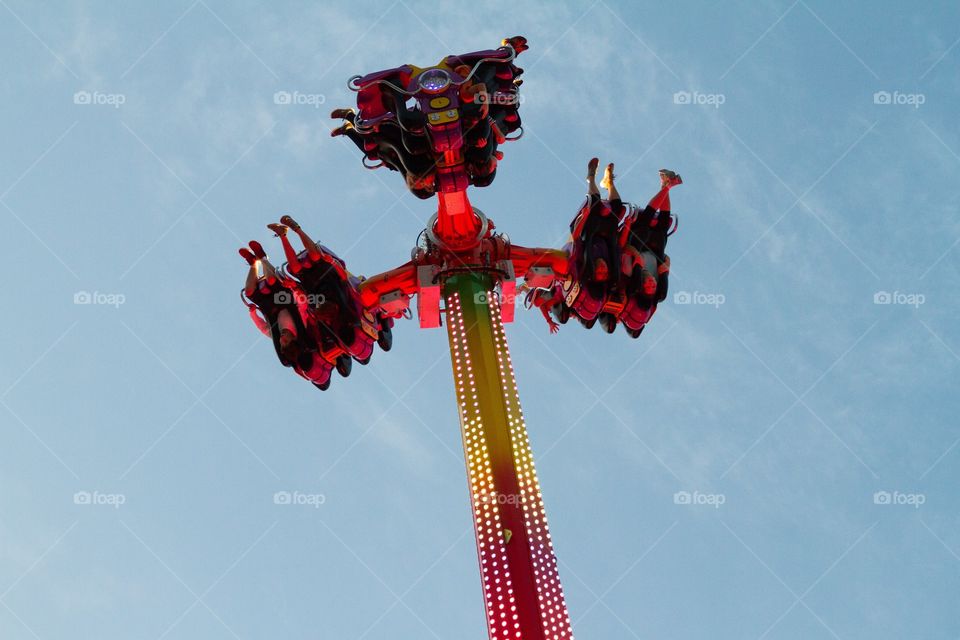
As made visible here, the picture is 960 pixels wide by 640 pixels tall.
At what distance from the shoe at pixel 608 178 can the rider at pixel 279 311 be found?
173 inches

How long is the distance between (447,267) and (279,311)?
2310 mm

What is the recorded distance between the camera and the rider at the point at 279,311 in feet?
44.2

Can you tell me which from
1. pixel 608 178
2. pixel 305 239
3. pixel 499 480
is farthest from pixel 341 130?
pixel 499 480

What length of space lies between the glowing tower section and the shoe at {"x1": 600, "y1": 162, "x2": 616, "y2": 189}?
2.11m

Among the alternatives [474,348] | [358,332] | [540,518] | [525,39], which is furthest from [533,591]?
[525,39]

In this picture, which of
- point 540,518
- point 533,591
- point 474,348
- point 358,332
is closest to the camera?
point 533,591

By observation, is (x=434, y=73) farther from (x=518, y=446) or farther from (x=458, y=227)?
(x=518, y=446)

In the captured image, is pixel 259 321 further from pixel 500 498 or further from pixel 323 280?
pixel 500 498

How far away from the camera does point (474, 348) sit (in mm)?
12938

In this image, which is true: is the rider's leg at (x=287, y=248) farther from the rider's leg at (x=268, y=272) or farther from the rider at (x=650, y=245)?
the rider at (x=650, y=245)

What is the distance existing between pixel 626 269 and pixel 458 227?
92.9 inches

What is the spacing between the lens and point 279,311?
13.5 m

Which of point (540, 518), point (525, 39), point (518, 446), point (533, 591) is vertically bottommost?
point (533, 591)

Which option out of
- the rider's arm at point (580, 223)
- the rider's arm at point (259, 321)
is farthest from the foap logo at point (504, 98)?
the rider's arm at point (259, 321)
